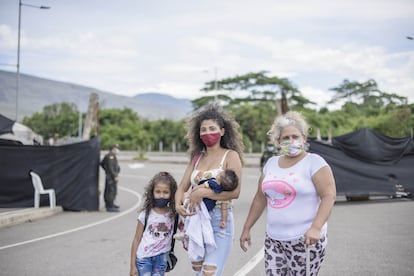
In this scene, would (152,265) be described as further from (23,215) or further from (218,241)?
(23,215)

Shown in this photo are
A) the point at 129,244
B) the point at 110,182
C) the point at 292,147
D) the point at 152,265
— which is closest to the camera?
the point at 292,147

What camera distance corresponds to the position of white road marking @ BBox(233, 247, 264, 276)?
6.79m

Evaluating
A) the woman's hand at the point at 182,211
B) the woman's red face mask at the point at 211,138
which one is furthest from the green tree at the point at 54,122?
the woman's hand at the point at 182,211

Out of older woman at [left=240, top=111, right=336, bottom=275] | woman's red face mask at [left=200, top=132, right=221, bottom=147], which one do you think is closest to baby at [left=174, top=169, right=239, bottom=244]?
older woman at [left=240, top=111, right=336, bottom=275]

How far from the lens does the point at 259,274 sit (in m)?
6.70

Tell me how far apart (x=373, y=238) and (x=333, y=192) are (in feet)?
19.4

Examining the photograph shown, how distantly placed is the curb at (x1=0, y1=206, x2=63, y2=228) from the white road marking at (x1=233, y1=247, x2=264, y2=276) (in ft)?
20.2

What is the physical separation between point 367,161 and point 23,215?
9.90 m

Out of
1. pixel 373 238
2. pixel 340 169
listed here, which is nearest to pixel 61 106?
pixel 340 169

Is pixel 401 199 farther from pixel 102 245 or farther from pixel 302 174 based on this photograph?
pixel 302 174

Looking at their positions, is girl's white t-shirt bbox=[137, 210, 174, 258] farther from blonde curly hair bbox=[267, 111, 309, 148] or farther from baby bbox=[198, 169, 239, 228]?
blonde curly hair bbox=[267, 111, 309, 148]

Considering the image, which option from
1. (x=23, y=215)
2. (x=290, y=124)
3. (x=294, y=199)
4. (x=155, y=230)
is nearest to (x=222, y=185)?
(x=294, y=199)

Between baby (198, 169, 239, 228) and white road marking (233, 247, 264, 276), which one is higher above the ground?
baby (198, 169, 239, 228)

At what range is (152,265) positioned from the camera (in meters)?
4.59
